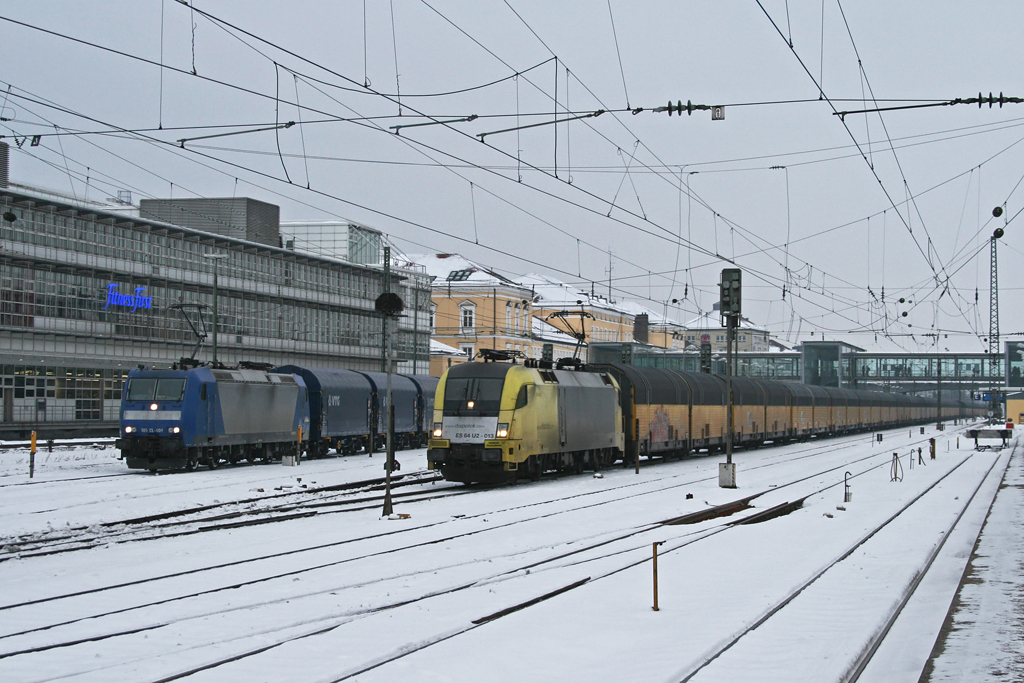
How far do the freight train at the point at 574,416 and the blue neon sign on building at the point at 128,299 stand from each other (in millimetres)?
37805

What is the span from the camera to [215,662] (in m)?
9.24

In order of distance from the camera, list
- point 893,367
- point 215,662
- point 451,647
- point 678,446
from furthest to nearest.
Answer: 1. point 893,367
2. point 678,446
3. point 451,647
4. point 215,662

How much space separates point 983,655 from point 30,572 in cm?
1146

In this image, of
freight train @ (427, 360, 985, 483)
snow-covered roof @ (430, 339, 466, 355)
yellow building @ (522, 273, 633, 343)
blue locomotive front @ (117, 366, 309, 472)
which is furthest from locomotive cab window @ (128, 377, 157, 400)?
yellow building @ (522, 273, 633, 343)

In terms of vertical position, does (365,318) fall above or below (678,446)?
above

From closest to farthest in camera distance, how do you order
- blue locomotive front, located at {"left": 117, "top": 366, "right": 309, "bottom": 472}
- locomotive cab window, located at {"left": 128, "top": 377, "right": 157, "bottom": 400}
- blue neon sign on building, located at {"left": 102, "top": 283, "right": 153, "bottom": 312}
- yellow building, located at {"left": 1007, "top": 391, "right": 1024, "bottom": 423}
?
blue locomotive front, located at {"left": 117, "top": 366, "right": 309, "bottom": 472}, locomotive cab window, located at {"left": 128, "top": 377, "right": 157, "bottom": 400}, blue neon sign on building, located at {"left": 102, "top": 283, "right": 153, "bottom": 312}, yellow building, located at {"left": 1007, "top": 391, "right": 1024, "bottom": 423}

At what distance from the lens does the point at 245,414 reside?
33625mm

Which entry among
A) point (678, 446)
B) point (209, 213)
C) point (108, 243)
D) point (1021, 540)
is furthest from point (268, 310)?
point (1021, 540)

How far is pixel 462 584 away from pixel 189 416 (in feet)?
63.9

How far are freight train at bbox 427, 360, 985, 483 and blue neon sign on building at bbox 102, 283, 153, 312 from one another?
37805 mm

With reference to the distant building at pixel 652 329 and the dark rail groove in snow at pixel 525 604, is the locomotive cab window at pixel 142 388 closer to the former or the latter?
the dark rail groove in snow at pixel 525 604

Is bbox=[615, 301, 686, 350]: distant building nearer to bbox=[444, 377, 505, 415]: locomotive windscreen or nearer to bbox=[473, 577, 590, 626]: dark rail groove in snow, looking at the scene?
bbox=[444, 377, 505, 415]: locomotive windscreen

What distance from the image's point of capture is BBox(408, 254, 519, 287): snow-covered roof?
109562 mm

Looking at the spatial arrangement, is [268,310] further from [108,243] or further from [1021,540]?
[1021,540]
